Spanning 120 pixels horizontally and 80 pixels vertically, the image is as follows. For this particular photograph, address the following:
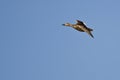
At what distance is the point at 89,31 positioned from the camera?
92188mm

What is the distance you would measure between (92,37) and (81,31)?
4.77 feet

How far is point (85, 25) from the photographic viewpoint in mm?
91812

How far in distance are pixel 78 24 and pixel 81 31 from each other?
3.16ft

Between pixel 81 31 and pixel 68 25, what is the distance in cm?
246

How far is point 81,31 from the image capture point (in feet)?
302

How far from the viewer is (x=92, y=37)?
91812mm

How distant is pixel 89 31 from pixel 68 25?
2.98 m

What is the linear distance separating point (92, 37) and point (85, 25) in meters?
1.61

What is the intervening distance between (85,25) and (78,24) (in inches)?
37.5

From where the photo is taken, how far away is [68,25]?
308ft

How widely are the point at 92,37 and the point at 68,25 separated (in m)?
3.66

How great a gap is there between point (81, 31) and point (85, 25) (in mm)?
842
